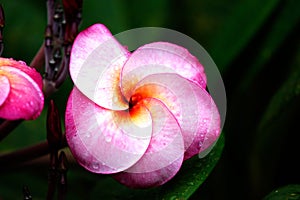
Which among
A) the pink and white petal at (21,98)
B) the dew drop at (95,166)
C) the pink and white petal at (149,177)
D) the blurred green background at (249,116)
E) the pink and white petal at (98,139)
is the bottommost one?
the blurred green background at (249,116)

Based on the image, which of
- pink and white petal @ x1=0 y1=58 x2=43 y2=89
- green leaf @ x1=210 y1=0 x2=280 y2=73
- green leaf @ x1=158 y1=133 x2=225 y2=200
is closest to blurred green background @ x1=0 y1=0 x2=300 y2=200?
green leaf @ x1=210 y1=0 x2=280 y2=73

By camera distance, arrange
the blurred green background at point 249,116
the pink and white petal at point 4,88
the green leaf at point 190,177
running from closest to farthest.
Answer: the pink and white petal at point 4,88 < the green leaf at point 190,177 < the blurred green background at point 249,116

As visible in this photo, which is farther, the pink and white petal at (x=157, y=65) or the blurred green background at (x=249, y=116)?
the blurred green background at (x=249, y=116)

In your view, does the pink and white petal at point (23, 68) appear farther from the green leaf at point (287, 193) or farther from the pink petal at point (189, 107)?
the green leaf at point (287, 193)

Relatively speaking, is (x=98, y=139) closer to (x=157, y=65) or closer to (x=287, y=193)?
(x=157, y=65)

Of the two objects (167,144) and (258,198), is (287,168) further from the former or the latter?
(167,144)

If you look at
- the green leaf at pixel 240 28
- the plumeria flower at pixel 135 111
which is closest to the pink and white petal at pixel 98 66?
the plumeria flower at pixel 135 111

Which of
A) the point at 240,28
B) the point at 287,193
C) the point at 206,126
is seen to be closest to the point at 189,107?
the point at 206,126

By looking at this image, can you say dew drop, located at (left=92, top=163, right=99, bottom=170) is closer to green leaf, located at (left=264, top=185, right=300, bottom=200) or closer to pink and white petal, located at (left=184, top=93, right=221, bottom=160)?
pink and white petal, located at (left=184, top=93, right=221, bottom=160)

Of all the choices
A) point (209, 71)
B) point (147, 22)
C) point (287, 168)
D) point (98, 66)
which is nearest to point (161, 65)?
point (98, 66)
